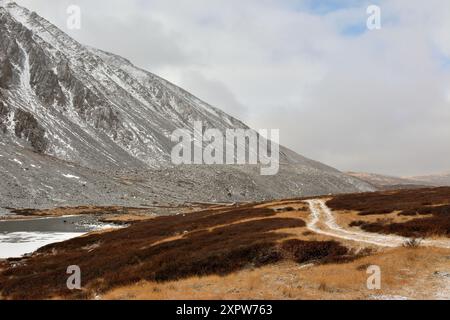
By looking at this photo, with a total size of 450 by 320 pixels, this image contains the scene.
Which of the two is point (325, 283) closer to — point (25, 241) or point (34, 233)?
point (25, 241)

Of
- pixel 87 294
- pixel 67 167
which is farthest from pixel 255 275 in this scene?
pixel 67 167

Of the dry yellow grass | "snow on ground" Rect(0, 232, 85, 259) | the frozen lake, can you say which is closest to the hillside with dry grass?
the dry yellow grass

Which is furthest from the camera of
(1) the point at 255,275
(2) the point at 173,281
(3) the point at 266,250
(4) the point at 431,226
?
(4) the point at 431,226

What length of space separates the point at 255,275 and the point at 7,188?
124 meters

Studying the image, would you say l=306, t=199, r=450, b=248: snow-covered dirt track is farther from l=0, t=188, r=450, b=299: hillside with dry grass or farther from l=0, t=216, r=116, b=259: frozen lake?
l=0, t=216, r=116, b=259: frozen lake

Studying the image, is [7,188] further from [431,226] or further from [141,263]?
[431,226]

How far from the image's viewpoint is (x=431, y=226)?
29.9m

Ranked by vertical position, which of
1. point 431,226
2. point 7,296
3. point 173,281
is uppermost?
point 431,226

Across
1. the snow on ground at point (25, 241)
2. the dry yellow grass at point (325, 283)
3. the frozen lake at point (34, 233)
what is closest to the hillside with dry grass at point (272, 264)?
the dry yellow grass at point (325, 283)

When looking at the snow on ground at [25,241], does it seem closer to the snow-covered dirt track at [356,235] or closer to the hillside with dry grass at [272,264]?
the hillside with dry grass at [272,264]

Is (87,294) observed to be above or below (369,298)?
below

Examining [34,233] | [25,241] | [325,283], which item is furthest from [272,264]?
[34,233]

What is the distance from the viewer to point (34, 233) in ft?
221

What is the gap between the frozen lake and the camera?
2058 inches
